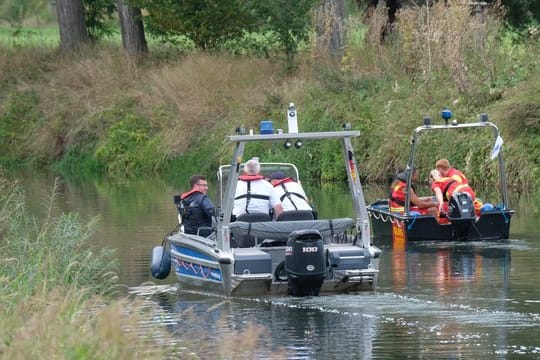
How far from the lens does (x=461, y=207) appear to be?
21281mm

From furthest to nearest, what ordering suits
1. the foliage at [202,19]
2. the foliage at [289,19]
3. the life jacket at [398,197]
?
1. the foliage at [202,19]
2. the foliage at [289,19]
3. the life jacket at [398,197]

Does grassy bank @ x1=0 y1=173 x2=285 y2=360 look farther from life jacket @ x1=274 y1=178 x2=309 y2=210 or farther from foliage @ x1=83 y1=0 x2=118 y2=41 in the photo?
foliage @ x1=83 y1=0 x2=118 y2=41

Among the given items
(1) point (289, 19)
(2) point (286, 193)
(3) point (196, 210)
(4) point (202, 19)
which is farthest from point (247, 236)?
(4) point (202, 19)

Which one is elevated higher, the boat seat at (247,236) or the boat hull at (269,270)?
the boat seat at (247,236)

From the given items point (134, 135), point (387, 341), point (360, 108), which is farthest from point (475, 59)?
point (387, 341)

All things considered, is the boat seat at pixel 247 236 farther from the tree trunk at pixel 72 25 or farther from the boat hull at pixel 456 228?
the tree trunk at pixel 72 25

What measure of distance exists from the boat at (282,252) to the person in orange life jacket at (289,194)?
1.84ft

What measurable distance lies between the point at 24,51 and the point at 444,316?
37.6 meters

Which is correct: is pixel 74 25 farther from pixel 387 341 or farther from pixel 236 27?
pixel 387 341

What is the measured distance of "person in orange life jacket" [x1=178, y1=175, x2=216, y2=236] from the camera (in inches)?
725

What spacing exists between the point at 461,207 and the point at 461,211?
3.3 inches

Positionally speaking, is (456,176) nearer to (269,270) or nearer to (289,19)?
(269,270)

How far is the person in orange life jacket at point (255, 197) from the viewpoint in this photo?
17938mm

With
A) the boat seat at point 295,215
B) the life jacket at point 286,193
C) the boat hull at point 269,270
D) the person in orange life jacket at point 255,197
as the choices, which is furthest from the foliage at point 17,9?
the boat hull at point 269,270
